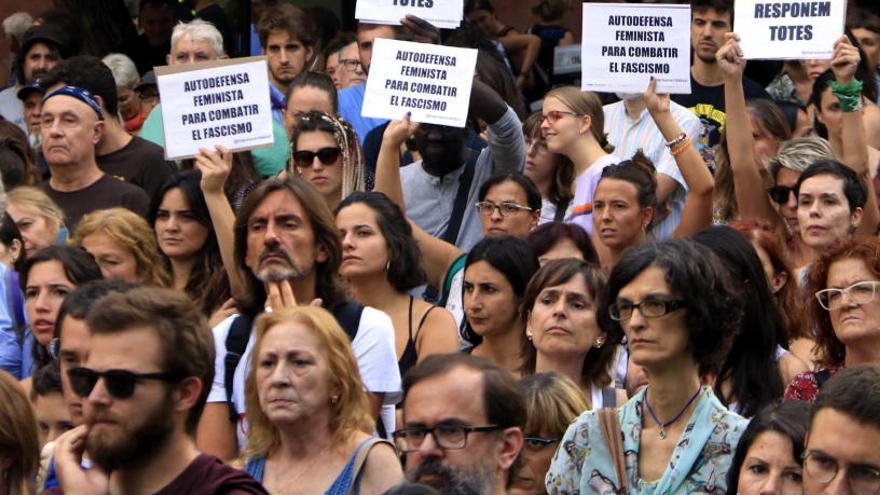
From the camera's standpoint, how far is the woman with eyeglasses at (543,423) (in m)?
6.73

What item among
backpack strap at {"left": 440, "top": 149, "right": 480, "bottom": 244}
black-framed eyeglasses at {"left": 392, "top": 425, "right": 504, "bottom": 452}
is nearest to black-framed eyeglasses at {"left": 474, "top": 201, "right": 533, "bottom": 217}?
backpack strap at {"left": 440, "top": 149, "right": 480, "bottom": 244}

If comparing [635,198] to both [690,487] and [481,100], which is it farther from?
[690,487]

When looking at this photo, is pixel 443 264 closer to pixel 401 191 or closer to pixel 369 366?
pixel 401 191

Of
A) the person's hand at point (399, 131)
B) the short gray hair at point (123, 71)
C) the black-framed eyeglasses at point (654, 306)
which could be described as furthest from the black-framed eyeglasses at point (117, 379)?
the short gray hair at point (123, 71)

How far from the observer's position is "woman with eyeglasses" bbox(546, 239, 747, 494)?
19.6ft

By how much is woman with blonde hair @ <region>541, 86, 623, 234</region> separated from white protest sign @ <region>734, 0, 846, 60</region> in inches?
32.2

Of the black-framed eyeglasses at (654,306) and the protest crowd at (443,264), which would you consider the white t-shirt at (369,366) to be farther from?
the black-framed eyeglasses at (654,306)

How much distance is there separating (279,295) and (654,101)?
9.50ft

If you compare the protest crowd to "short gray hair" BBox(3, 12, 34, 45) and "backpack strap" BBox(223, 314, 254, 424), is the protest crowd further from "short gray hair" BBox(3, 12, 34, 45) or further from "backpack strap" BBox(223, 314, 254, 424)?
"short gray hair" BBox(3, 12, 34, 45)

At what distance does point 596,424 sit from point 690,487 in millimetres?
356

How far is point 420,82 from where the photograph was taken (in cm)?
991

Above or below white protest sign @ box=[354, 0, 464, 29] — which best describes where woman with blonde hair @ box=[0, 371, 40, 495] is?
below

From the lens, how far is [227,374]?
729cm

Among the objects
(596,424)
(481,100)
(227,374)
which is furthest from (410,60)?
(596,424)
